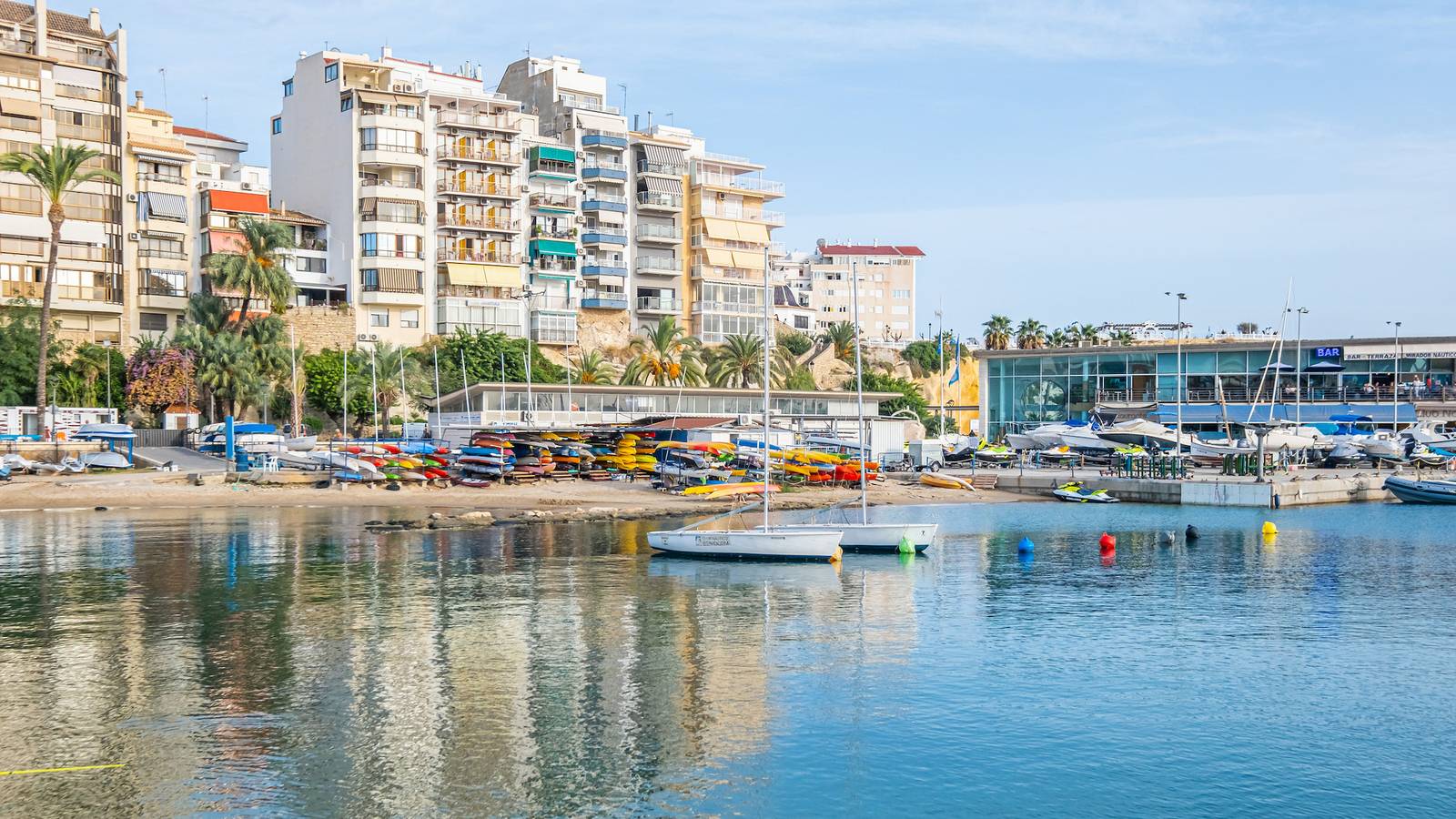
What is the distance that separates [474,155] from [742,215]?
31560 mm

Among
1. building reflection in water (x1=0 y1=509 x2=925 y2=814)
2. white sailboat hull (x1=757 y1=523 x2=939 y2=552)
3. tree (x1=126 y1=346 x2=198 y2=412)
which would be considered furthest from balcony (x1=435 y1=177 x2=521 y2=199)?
white sailboat hull (x1=757 y1=523 x2=939 y2=552)

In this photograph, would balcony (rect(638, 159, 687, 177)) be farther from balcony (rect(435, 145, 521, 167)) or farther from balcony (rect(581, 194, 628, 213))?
balcony (rect(435, 145, 521, 167))

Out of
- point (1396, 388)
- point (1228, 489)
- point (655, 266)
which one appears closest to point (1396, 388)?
point (1396, 388)

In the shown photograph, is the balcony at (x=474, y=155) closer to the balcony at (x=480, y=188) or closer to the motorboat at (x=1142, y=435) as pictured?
the balcony at (x=480, y=188)

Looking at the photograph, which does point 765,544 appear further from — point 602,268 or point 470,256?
point 602,268

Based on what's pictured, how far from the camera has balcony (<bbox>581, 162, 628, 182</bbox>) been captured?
410 feet

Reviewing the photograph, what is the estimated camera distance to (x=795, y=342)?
138 meters

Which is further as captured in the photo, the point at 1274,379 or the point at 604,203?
the point at 604,203

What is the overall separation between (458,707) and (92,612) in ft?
49.6

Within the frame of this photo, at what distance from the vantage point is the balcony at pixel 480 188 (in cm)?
11188

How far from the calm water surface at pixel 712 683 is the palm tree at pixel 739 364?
6537 centimetres

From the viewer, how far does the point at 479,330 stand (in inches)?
4323

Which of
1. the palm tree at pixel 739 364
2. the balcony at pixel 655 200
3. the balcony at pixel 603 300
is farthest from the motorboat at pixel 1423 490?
the balcony at pixel 655 200

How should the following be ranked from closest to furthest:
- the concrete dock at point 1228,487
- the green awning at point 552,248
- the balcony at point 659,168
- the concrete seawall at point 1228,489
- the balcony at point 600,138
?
1. the concrete seawall at point 1228,489
2. the concrete dock at point 1228,487
3. the green awning at point 552,248
4. the balcony at point 600,138
5. the balcony at point 659,168
